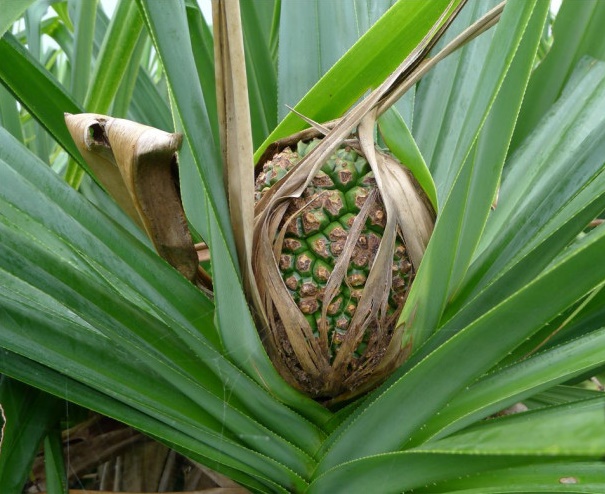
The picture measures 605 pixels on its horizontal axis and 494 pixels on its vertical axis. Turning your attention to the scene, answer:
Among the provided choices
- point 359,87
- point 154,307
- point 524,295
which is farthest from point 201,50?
point 524,295

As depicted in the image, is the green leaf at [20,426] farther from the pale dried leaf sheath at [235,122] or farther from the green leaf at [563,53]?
the green leaf at [563,53]

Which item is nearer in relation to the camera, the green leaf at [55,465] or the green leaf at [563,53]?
the green leaf at [55,465]

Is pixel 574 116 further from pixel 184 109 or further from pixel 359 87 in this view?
pixel 184 109

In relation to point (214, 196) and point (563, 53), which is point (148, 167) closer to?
point (214, 196)

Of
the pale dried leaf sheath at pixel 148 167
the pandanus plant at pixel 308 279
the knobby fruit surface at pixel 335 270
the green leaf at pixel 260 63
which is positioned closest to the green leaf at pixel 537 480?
the pandanus plant at pixel 308 279

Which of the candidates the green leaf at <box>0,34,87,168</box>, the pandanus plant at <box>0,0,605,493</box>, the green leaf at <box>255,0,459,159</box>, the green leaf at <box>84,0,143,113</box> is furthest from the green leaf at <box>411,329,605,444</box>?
the green leaf at <box>84,0,143,113</box>

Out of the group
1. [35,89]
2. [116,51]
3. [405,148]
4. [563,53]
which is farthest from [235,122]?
[563,53]

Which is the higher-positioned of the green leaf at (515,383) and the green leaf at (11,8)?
the green leaf at (11,8)

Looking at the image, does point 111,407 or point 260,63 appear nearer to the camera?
point 111,407
